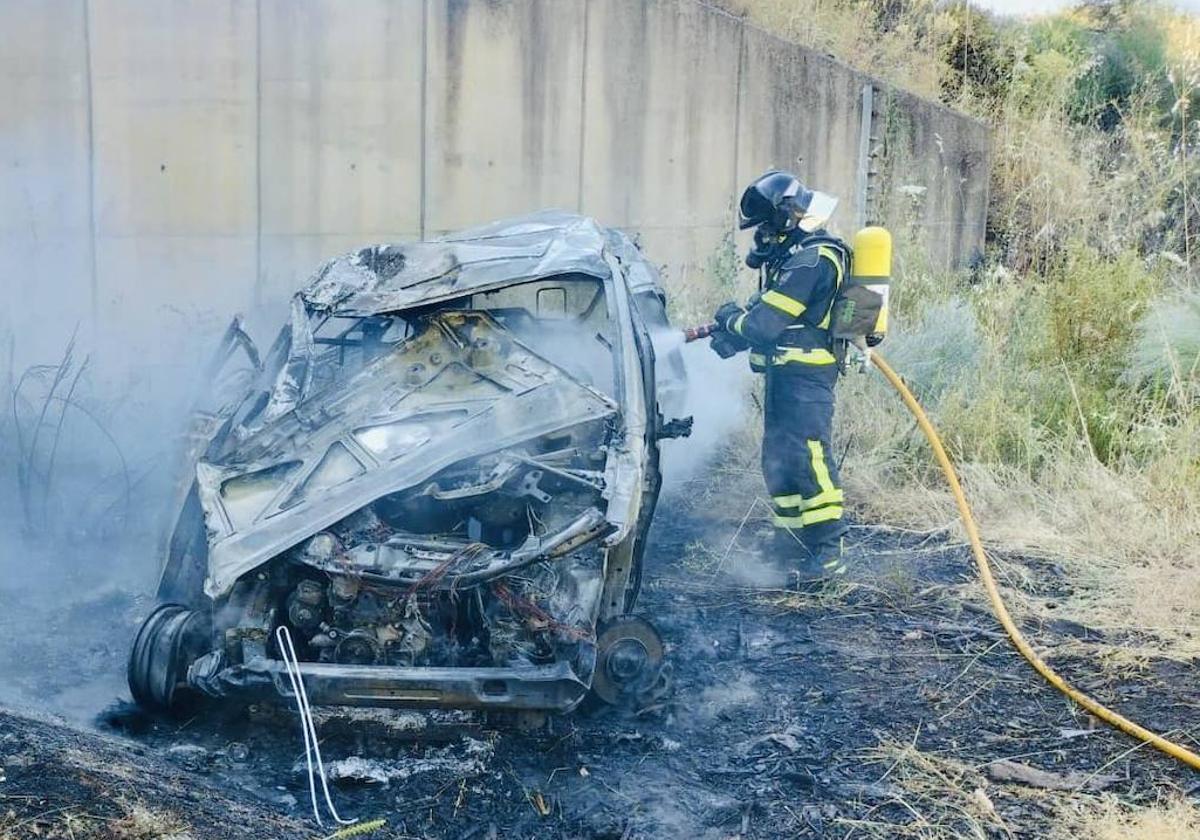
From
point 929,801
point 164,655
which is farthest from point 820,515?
point 164,655

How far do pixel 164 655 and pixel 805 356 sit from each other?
3.22 metres

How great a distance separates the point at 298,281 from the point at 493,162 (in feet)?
5.64

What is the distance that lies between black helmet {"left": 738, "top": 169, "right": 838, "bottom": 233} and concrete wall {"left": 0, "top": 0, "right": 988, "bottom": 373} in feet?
10.2

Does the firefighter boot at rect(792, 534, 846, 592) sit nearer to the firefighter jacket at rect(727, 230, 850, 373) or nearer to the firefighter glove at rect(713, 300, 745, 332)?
the firefighter jacket at rect(727, 230, 850, 373)

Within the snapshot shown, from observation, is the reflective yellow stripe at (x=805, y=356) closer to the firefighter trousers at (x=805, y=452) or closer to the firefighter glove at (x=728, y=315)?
the firefighter trousers at (x=805, y=452)

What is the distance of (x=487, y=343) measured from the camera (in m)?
4.85

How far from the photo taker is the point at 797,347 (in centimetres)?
581

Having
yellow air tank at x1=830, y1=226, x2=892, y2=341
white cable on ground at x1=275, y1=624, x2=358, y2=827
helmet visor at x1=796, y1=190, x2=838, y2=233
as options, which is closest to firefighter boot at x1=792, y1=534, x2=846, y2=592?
yellow air tank at x1=830, y1=226, x2=892, y2=341

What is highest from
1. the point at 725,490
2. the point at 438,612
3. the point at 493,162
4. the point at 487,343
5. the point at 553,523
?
the point at 493,162

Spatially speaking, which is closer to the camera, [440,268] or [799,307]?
[440,268]

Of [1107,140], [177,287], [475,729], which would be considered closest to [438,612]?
[475,729]

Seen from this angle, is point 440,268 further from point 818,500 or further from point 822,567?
point 822,567

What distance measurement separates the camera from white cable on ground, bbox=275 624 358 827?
11.9 ft

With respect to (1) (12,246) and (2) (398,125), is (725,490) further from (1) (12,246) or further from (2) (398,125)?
(1) (12,246)
